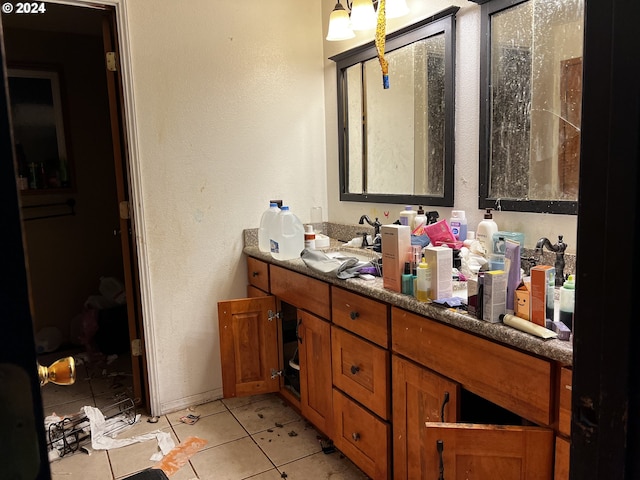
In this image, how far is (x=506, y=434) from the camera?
1.12 meters

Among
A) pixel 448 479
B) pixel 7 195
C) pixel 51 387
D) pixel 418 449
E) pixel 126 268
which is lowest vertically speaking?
pixel 51 387

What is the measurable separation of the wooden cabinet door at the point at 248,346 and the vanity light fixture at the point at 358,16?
1387 mm

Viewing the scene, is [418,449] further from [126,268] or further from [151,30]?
[151,30]

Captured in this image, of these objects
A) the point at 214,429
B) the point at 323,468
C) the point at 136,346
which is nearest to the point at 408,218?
the point at 323,468

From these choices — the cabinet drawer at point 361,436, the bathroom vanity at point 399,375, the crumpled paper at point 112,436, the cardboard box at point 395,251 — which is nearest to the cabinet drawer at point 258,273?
the bathroom vanity at point 399,375

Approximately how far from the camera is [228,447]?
Result: 7.09 feet

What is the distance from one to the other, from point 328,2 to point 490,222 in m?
1.67

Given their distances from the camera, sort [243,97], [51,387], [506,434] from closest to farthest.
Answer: [506,434], [243,97], [51,387]

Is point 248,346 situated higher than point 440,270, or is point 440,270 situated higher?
point 440,270

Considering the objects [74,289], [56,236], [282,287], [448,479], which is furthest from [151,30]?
[448,479]

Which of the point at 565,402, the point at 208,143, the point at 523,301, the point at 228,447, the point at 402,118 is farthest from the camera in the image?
the point at 208,143

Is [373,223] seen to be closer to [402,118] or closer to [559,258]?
[402,118]

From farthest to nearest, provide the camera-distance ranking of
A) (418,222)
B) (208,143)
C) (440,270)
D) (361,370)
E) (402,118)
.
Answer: (208,143), (402,118), (418,222), (361,370), (440,270)

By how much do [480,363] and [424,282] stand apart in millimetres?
Answer: 289
